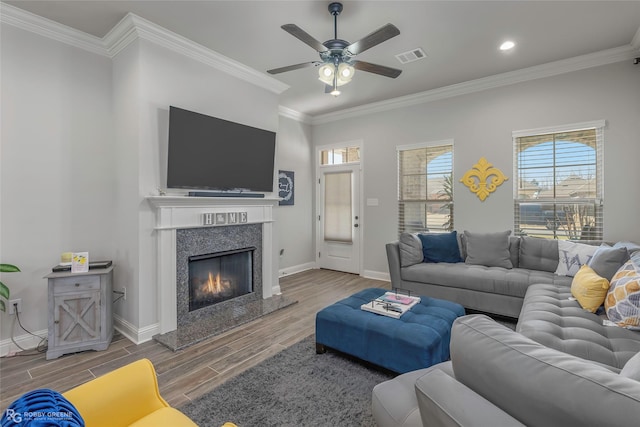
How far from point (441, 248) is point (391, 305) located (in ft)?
5.91

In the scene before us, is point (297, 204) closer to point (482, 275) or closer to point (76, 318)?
point (482, 275)

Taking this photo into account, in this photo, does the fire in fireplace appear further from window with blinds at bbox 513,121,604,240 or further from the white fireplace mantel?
window with blinds at bbox 513,121,604,240

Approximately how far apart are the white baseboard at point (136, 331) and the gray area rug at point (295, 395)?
1.21 meters

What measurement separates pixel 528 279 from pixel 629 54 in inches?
107

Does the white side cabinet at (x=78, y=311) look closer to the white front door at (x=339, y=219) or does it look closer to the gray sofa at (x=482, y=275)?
the gray sofa at (x=482, y=275)

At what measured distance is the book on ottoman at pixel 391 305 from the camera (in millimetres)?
2420

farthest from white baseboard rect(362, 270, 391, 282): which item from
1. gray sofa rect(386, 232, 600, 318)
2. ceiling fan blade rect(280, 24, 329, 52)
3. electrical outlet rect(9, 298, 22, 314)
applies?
electrical outlet rect(9, 298, 22, 314)

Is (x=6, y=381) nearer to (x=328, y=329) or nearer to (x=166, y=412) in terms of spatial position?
(x=166, y=412)

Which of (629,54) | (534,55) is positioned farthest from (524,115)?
(629,54)

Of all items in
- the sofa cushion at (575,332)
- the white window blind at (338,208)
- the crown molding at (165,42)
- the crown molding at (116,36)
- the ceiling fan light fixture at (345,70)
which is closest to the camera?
the sofa cushion at (575,332)

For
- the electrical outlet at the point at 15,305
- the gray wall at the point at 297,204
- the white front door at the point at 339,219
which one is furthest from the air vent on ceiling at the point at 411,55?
the electrical outlet at the point at 15,305

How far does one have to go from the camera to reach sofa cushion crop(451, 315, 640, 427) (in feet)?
2.15

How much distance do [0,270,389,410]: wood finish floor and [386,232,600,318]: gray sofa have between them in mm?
1407

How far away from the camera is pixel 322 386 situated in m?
2.17
